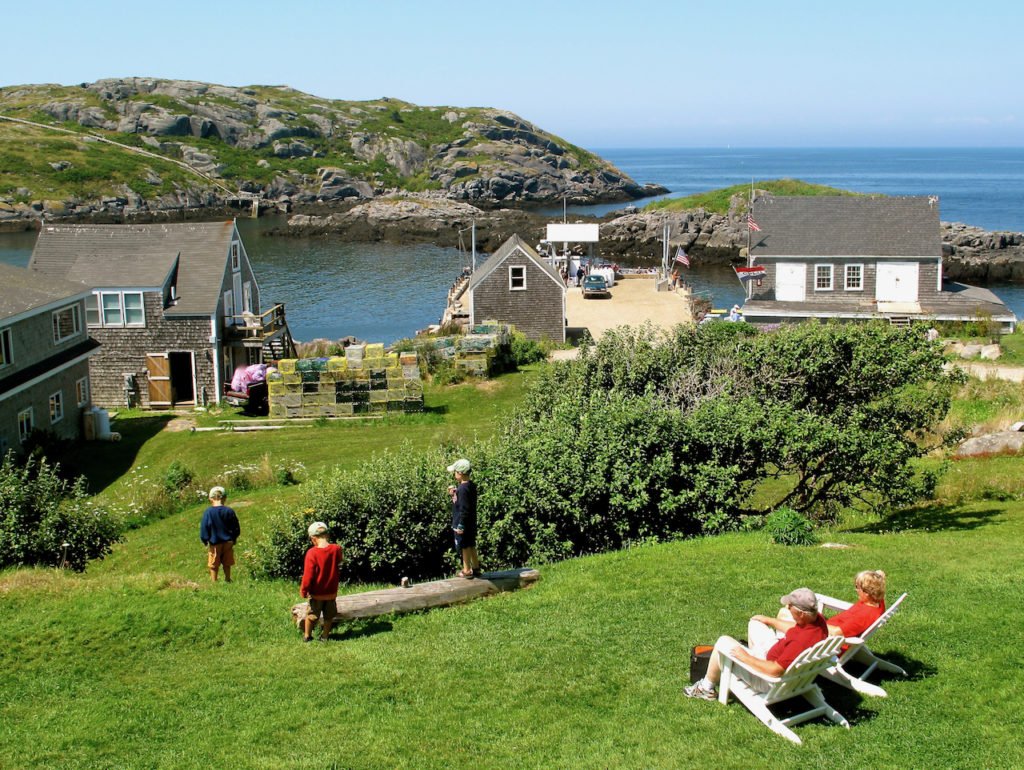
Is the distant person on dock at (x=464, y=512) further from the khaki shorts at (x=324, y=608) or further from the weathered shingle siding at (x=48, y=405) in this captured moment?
the weathered shingle siding at (x=48, y=405)

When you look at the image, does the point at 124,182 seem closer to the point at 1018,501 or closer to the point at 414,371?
the point at 414,371

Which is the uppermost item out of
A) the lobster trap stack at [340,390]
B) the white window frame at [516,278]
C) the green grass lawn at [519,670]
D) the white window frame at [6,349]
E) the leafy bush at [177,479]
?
the white window frame at [516,278]

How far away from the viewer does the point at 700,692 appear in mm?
9305

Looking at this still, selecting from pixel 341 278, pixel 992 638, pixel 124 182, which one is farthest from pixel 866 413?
pixel 124 182

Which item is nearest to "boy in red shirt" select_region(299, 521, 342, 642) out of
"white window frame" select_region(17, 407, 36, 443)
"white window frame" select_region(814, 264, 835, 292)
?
"white window frame" select_region(17, 407, 36, 443)

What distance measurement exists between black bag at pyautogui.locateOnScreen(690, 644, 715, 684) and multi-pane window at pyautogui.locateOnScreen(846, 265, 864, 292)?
47305 millimetres

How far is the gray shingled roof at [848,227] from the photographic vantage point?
52719 millimetres

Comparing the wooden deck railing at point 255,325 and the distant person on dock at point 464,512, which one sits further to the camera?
the wooden deck railing at point 255,325

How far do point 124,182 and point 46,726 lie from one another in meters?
149

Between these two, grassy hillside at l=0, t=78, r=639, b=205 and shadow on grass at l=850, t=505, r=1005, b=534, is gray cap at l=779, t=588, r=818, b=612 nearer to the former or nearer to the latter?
shadow on grass at l=850, t=505, r=1005, b=534

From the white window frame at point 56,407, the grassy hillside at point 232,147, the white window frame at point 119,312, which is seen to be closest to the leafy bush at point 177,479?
the white window frame at point 56,407

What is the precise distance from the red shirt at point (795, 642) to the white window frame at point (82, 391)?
1148 inches

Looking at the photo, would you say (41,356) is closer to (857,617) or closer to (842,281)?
(857,617)

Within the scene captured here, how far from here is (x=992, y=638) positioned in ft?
33.6
